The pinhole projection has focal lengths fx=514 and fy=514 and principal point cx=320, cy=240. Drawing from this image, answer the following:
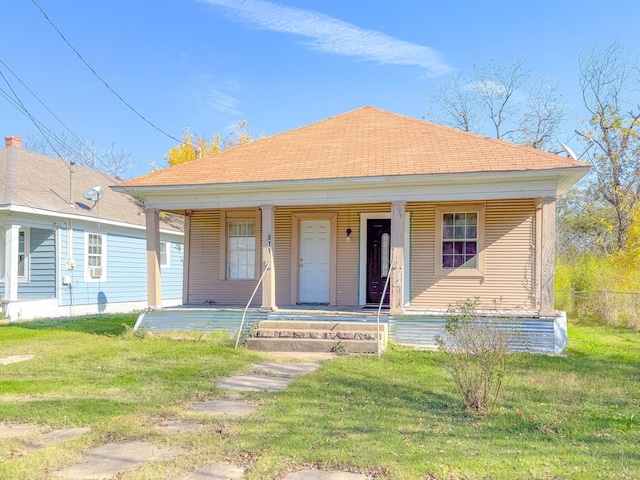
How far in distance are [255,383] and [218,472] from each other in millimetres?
3037

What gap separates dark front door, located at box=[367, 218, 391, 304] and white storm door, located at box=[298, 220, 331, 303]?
0.95 metres

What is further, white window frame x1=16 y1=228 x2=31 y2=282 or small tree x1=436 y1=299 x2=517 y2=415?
white window frame x1=16 y1=228 x2=31 y2=282

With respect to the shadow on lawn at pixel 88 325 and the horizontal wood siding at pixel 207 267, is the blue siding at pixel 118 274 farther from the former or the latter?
the horizontal wood siding at pixel 207 267

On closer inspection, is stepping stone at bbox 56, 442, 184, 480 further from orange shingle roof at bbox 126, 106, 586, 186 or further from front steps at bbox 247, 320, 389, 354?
orange shingle roof at bbox 126, 106, 586, 186

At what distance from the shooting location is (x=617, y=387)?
254 inches

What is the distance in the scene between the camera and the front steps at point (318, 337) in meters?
9.03

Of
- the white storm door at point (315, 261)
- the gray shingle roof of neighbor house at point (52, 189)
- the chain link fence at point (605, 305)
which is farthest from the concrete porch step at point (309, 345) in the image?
the chain link fence at point (605, 305)

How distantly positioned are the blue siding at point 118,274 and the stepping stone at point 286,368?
31.7 feet

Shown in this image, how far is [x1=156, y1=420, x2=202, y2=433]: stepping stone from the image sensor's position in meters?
4.62

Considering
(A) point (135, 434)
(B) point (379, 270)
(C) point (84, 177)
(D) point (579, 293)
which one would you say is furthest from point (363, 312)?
(C) point (84, 177)

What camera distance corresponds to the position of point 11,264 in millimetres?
13594

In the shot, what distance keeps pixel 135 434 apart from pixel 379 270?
26.2 ft

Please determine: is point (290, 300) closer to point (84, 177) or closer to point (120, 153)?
point (84, 177)

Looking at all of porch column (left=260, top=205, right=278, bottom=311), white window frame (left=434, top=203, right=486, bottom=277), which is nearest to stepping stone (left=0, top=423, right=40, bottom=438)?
porch column (left=260, top=205, right=278, bottom=311)
